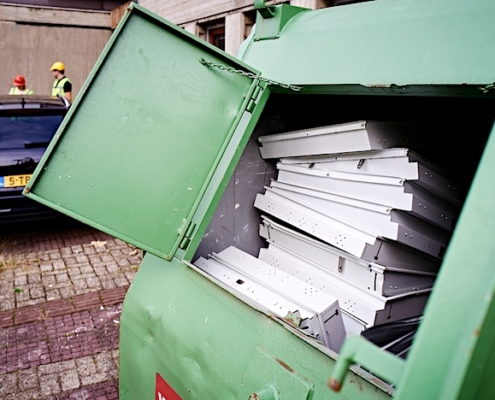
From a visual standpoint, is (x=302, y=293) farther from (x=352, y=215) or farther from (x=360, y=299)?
(x=352, y=215)

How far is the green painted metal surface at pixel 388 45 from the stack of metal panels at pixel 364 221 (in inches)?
14.1

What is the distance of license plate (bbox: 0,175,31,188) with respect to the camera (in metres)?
5.84

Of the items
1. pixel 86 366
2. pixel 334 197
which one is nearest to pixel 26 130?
pixel 86 366

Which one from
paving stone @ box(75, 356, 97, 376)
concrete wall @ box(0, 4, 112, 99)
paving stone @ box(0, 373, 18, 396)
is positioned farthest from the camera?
concrete wall @ box(0, 4, 112, 99)

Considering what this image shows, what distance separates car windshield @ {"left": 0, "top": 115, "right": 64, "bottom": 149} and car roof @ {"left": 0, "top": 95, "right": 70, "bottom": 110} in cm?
12

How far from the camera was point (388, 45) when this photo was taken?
1.74 metres

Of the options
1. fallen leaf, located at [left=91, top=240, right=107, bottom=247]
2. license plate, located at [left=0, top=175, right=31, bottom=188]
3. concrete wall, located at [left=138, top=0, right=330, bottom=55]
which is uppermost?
concrete wall, located at [left=138, top=0, right=330, bottom=55]

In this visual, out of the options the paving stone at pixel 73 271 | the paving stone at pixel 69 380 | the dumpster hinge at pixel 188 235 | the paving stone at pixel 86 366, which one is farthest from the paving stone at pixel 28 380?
the dumpster hinge at pixel 188 235

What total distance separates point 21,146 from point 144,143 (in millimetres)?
4570

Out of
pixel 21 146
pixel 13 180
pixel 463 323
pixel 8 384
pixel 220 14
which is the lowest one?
pixel 8 384

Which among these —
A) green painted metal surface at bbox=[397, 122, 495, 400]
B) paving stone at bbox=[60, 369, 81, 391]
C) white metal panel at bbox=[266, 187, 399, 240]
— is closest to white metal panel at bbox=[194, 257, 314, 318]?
white metal panel at bbox=[266, 187, 399, 240]

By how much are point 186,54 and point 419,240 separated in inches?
51.5

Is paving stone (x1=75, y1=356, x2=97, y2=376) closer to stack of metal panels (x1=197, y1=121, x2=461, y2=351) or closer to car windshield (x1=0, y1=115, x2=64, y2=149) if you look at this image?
stack of metal panels (x1=197, y1=121, x2=461, y2=351)

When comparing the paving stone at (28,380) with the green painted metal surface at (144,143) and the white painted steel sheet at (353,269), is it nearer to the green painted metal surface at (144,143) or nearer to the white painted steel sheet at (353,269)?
the green painted metal surface at (144,143)
